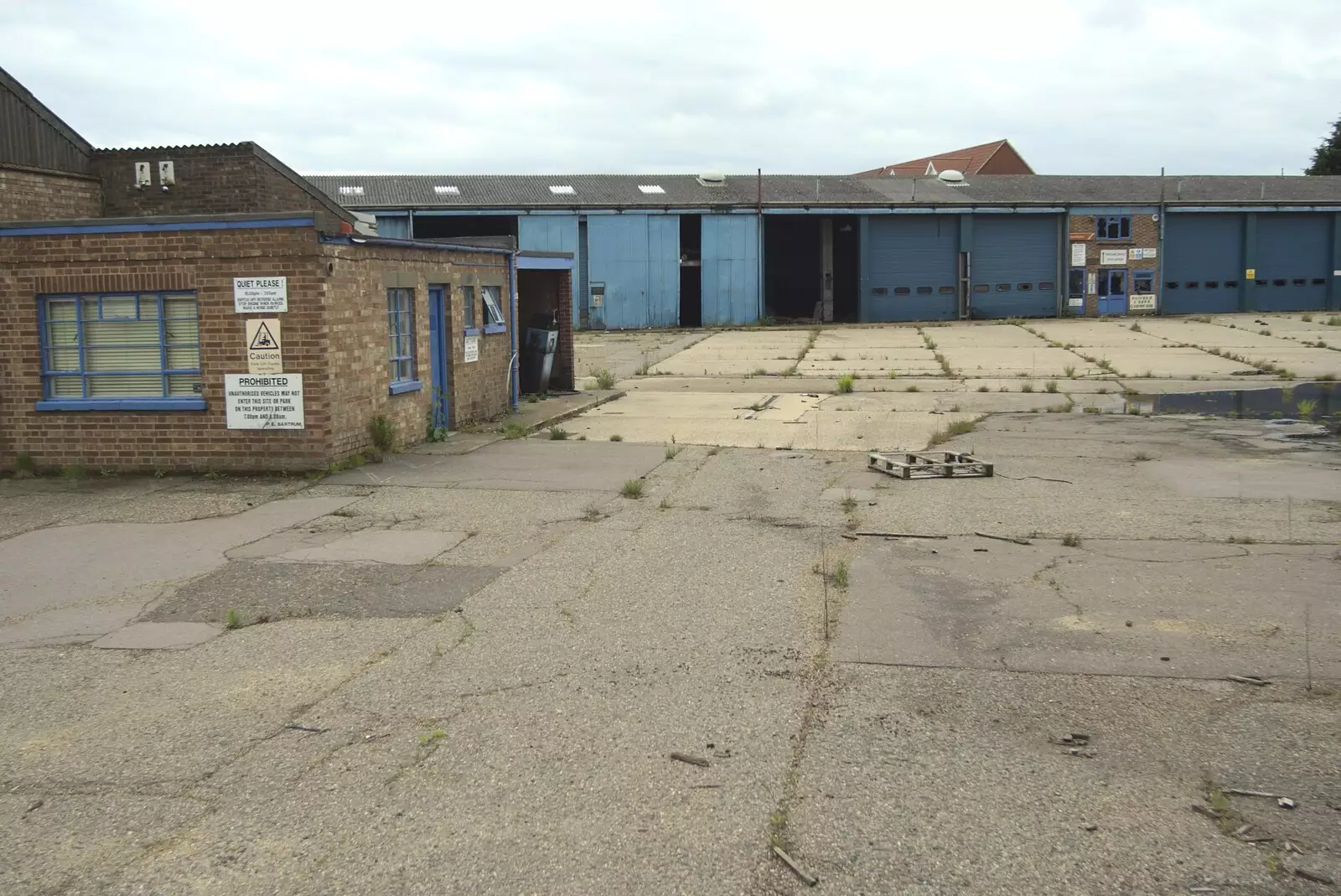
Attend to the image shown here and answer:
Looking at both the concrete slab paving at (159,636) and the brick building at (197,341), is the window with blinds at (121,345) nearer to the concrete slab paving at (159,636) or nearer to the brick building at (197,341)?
the brick building at (197,341)

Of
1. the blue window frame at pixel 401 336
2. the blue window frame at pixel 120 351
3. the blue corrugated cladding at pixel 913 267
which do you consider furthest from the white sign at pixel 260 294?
the blue corrugated cladding at pixel 913 267

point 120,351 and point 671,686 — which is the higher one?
point 120,351

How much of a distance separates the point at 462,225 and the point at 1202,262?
28069 millimetres

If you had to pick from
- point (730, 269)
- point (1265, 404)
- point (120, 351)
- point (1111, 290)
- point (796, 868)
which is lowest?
point (796, 868)

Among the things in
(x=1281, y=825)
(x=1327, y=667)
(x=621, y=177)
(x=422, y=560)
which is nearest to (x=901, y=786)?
(x=1281, y=825)

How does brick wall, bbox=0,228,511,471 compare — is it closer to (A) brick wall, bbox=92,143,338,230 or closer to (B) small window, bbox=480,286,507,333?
(B) small window, bbox=480,286,507,333

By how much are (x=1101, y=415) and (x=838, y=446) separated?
530 centimetres

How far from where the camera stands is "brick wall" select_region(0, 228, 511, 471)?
13445 mm

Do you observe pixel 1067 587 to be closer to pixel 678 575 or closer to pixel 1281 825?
pixel 678 575

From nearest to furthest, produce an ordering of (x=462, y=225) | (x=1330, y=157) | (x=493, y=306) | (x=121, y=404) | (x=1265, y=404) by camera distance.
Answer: (x=121, y=404) → (x=493, y=306) → (x=1265, y=404) → (x=462, y=225) → (x=1330, y=157)

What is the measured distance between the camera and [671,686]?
6.55 m

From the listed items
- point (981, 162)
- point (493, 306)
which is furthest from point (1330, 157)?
point (493, 306)

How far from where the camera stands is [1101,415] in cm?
1881

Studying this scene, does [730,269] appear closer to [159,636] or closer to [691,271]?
[691,271]
